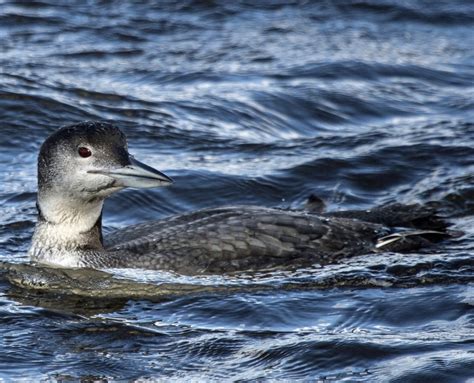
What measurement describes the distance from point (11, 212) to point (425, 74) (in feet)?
18.7

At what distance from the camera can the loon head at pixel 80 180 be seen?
9133 mm

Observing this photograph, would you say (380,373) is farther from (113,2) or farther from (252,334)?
(113,2)

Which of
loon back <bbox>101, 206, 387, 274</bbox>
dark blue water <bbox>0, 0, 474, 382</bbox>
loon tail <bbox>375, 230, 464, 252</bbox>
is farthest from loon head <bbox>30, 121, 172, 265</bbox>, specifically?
loon tail <bbox>375, 230, 464, 252</bbox>

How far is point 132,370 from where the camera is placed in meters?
7.80

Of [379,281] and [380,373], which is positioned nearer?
[380,373]

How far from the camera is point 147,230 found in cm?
975

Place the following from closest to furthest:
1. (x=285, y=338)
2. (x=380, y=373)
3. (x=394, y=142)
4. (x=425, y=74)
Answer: (x=380, y=373)
(x=285, y=338)
(x=394, y=142)
(x=425, y=74)

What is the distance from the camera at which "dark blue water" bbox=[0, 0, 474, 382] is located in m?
8.06

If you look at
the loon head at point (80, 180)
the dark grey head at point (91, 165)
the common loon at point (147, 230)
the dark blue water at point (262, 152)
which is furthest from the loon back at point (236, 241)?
the dark grey head at point (91, 165)

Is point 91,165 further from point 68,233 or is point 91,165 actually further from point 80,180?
point 68,233

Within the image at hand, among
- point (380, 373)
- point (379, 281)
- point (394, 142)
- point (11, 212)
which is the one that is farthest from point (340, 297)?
point (394, 142)

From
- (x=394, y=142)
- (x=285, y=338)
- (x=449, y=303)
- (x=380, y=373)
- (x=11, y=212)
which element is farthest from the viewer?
(x=394, y=142)

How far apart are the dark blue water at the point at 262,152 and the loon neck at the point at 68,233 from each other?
0.41m

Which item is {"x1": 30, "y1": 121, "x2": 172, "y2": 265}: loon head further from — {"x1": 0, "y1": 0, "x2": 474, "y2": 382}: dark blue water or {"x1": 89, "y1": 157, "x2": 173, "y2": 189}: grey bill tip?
{"x1": 0, "y1": 0, "x2": 474, "y2": 382}: dark blue water
